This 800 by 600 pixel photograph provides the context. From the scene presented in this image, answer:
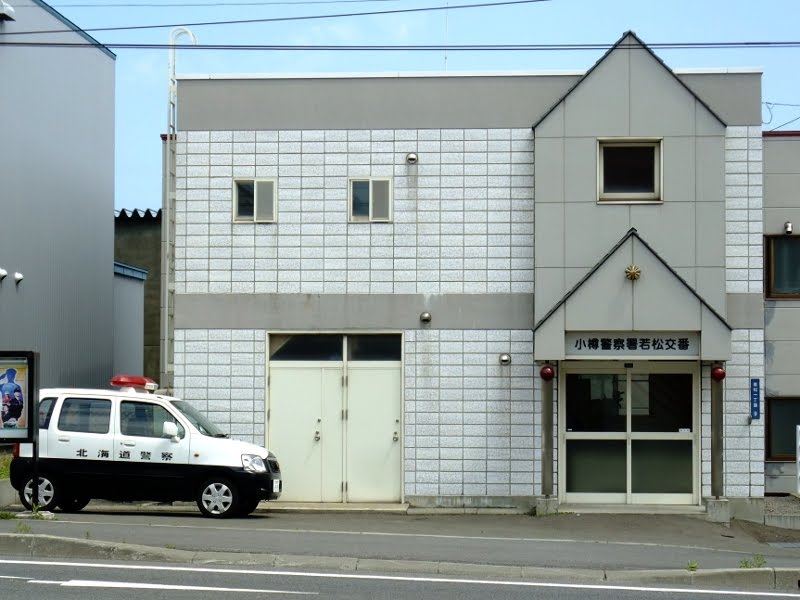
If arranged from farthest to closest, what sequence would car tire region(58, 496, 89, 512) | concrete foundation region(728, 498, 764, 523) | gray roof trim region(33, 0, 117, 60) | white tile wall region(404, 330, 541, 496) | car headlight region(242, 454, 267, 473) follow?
gray roof trim region(33, 0, 117, 60) → white tile wall region(404, 330, 541, 496) → concrete foundation region(728, 498, 764, 523) → car tire region(58, 496, 89, 512) → car headlight region(242, 454, 267, 473)

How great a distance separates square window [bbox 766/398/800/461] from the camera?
2092 cm

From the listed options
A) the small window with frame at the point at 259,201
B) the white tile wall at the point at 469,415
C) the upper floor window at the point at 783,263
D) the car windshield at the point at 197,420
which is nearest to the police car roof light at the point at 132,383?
the car windshield at the point at 197,420

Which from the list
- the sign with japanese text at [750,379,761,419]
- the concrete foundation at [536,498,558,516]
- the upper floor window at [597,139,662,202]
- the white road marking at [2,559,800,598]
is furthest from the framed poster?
the sign with japanese text at [750,379,761,419]

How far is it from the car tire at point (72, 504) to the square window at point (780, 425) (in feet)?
39.5

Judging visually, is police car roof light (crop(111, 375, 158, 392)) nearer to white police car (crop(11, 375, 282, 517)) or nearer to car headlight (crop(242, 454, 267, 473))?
white police car (crop(11, 375, 282, 517))

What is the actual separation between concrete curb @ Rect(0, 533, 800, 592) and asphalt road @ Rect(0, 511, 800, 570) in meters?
0.26

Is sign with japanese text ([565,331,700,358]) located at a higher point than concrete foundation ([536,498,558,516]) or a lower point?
higher

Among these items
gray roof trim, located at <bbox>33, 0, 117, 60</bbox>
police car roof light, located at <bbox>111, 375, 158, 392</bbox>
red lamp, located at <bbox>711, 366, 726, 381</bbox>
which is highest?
gray roof trim, located at <bbox>33, 0, 117, 60</bbox>

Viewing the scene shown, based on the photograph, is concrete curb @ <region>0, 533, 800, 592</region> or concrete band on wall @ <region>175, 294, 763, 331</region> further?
concrete band on wall @ <region>175, 294, 763, 331</region>

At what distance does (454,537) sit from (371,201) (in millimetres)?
6773

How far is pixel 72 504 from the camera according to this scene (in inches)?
687

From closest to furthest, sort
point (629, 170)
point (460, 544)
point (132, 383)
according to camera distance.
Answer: point (460, 544), point (132, 383), point (629, 170)

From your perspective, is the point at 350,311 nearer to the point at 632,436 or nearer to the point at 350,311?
the point at 350,311

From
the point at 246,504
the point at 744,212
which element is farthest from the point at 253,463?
the point at 744,212
